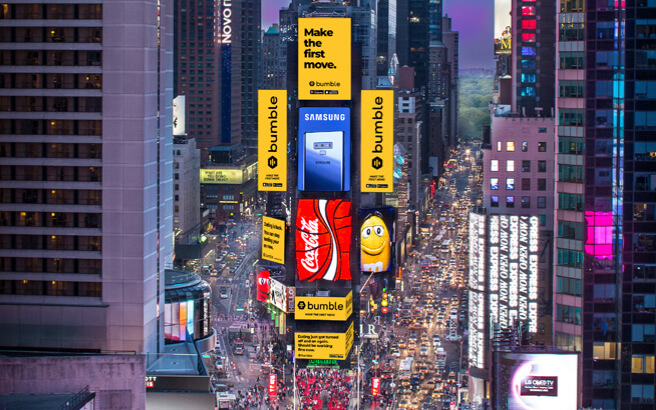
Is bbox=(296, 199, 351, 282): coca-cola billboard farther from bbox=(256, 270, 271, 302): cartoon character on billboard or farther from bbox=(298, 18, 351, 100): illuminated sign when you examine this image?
bbox=(256, 270, 271, 302): cartoon character on billboard

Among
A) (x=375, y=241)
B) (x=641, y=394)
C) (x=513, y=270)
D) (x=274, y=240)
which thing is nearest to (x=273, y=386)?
(x=375, y=241)

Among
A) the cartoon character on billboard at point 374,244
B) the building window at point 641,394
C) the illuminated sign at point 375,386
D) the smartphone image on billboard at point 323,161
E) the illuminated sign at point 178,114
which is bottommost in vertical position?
the illuminated sign at point 375,386

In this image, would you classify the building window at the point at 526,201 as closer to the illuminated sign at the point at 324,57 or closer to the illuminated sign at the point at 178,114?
the illuminated sign at the point at 324,57

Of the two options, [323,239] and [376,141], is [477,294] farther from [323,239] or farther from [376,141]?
[376,141]

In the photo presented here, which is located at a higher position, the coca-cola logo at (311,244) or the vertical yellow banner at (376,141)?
the vertical yellow banner at (376,141)

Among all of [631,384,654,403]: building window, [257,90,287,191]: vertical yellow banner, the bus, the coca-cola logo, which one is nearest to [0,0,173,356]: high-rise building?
[257,90,287,191]: vertical yellow banner

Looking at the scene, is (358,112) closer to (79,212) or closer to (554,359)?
(554,359)

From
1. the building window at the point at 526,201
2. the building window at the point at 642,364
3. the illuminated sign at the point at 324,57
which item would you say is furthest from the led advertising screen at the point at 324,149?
the building window at the point at 526,201
